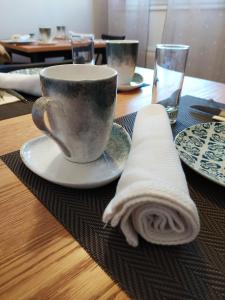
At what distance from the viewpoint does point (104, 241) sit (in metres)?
0.25

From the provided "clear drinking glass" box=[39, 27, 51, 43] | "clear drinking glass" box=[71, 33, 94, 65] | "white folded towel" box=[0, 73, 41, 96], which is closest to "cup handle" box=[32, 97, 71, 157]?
"white folded towel" box=[0, 73, 41, 96]

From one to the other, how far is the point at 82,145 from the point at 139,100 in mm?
394

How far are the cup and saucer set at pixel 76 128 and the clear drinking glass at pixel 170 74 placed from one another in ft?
0.70

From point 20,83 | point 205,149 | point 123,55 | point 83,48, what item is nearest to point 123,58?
point 123,55

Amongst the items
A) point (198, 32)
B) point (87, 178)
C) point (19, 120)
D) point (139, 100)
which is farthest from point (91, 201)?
point (198, 32)

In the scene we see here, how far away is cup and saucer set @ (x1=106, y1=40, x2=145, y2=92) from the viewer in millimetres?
713

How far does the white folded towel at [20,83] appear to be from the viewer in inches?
26.0

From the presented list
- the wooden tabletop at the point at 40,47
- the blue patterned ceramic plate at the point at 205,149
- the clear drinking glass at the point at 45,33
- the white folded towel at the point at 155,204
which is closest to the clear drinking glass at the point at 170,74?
A: the blue patterned ceramic plate at the point at 205,149

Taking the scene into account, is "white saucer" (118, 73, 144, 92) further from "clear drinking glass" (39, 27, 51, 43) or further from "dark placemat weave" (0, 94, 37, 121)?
"clear drinking glass" (39, 27, 51, 43)

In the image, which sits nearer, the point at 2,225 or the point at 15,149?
the point at 2,225

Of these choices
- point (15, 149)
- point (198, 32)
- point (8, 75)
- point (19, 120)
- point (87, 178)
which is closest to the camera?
point (87, 178)

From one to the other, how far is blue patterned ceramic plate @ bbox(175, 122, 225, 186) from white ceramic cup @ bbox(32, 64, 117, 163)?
126mm

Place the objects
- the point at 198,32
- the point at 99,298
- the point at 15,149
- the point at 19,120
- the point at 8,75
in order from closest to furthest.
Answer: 1. the point at 99,298
2. the point at 15,149
3. the point at 19,120
4. the point at 8,75
5. the point at 198,32

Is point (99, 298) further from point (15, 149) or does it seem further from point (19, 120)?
point (19, 120)
